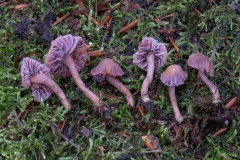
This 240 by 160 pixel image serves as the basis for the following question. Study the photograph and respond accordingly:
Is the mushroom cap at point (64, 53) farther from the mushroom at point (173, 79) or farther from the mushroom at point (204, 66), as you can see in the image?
the mushroom at point (204, 66)

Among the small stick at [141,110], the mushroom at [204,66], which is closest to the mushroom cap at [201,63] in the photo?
the mushroom at [204,66]

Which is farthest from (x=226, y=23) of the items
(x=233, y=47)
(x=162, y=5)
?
(x=162, y=5)

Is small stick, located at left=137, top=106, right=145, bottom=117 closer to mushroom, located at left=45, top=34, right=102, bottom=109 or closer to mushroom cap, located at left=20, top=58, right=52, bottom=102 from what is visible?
mushroom, located at left=45, top=34, right=102, bottom=109

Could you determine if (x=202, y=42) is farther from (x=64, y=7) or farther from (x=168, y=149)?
(x=64, y=7)

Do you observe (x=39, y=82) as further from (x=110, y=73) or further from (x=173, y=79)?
(x=173, y=79)

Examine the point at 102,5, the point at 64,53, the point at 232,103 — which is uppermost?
the point at 102,5

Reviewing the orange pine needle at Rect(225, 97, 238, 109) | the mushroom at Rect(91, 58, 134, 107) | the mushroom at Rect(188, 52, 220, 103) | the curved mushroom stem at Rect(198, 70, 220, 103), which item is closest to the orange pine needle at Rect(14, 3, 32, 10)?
the mushroom at Rect(91, 58, 134, 107)

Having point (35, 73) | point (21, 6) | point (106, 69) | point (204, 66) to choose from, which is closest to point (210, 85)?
point (204, 66)
